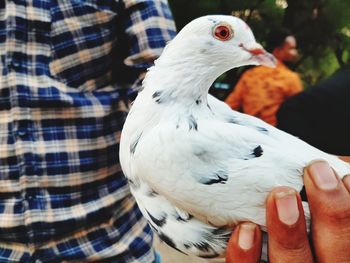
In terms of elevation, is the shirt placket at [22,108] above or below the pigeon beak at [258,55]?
below

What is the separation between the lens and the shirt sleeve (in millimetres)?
1159

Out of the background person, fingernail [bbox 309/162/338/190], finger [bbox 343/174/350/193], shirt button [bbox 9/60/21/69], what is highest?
fingernail [bbox 309/162/338/190]

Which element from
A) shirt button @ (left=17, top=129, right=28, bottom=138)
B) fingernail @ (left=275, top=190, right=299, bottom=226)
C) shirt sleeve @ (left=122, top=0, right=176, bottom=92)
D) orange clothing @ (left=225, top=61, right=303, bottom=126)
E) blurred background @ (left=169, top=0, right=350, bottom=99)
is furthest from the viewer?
blurred background @ (left=169, top=0, right=350, bottom=99)

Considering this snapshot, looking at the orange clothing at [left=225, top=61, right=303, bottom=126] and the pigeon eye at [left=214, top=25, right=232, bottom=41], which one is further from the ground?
the pigeon eye at [left=214, top=25, right=232, bottom=41]

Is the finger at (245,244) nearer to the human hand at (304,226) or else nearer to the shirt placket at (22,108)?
the human hand at (304,226)

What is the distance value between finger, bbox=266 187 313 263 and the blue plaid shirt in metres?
0.55

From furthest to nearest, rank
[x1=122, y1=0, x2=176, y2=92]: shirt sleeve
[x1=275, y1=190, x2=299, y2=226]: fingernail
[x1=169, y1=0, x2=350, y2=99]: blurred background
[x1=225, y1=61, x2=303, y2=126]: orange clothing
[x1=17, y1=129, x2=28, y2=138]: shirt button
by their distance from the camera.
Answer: [x1=169, y1=0, x2=350, y2=99]: blurred background
[x1=225, y1=61, x2=303, y2=126]: orange clothing
[x1=122, y1=0, x2=176, y2=92]: shirt sleeve
[x1=17, y1=129, x2=28, y2=138]: shirt button
[x1=275, y1=190, x2=299, y2=226]: fingernail

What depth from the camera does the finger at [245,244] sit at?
0.68 m

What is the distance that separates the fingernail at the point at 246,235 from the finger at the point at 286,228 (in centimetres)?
3

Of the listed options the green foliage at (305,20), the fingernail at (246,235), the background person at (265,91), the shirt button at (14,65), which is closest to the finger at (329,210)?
the fingernail at (246,235)

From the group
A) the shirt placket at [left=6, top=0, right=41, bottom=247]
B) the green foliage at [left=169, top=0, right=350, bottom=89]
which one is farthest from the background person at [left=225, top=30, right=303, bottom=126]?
the green foliage at [left=169, top=0, right=350, bottom=89]

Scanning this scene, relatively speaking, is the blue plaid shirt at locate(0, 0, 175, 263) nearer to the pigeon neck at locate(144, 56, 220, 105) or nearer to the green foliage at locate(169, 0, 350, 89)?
the pigeon neck at locate(144, 56, 220, 105)

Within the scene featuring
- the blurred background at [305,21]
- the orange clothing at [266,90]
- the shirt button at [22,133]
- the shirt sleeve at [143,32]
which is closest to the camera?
the shirt button at [22,133]

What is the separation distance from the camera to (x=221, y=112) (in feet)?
2.57
